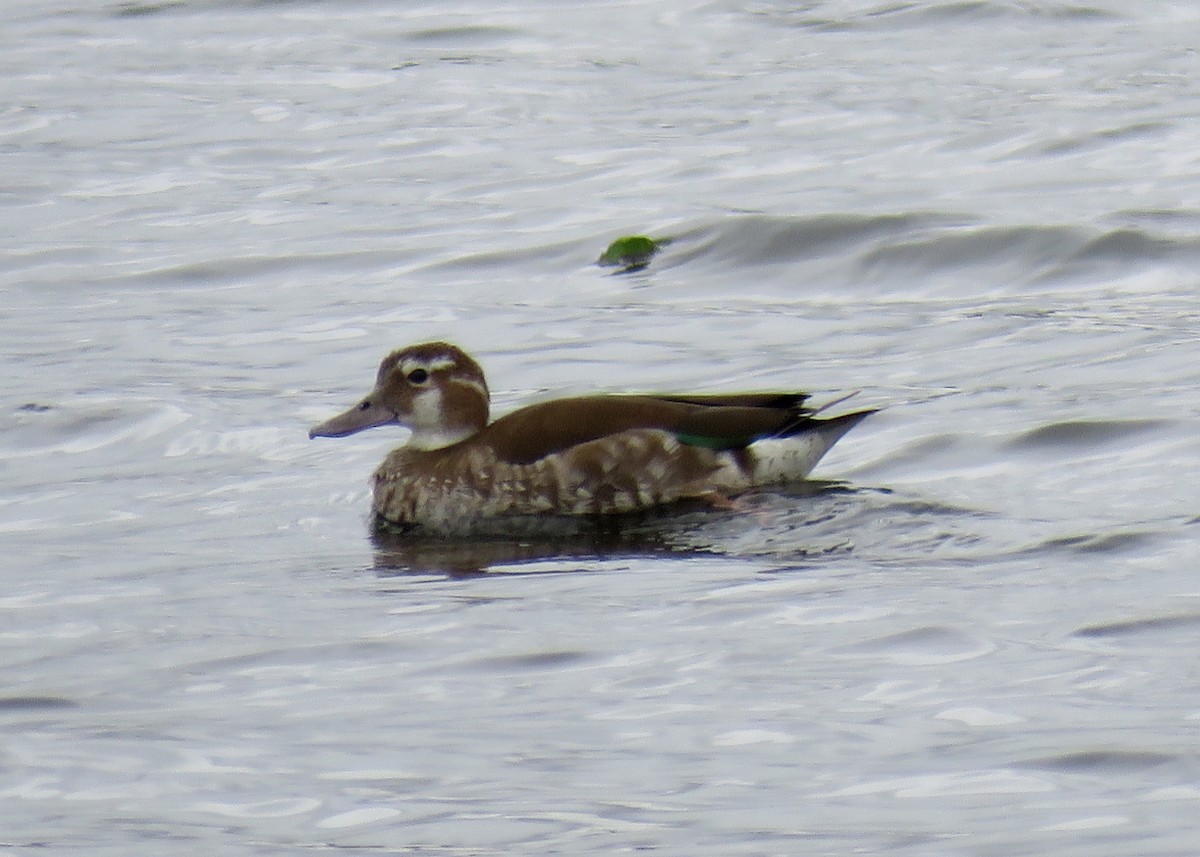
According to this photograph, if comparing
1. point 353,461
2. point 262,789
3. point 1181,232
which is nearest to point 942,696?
point 262,789

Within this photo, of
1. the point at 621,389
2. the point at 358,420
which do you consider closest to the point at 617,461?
the point at 358,420

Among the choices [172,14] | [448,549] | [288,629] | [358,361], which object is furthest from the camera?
[172,14]

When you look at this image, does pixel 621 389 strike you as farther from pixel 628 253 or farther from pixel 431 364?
pixel 628 253

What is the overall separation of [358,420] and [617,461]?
135 centimetres

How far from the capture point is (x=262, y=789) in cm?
685

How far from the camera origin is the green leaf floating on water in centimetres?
1641

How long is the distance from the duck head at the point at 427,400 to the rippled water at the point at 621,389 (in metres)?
0.38

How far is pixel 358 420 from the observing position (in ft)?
37.2

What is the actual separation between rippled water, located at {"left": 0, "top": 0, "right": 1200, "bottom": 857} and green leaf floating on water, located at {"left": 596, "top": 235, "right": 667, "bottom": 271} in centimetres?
10

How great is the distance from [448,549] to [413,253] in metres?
7.03

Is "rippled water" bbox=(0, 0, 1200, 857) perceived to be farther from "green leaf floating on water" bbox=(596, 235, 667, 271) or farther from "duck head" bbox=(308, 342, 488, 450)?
"duck head" bbox=(308, 342, 488, 450)

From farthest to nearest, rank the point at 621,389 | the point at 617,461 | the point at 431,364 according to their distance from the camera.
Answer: the point at 621,389
the point at 431,364
the point at 617,461

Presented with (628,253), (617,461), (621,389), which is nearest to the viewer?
(617,461)

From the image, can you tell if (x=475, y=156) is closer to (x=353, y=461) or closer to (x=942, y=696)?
(x=353, y=461)
